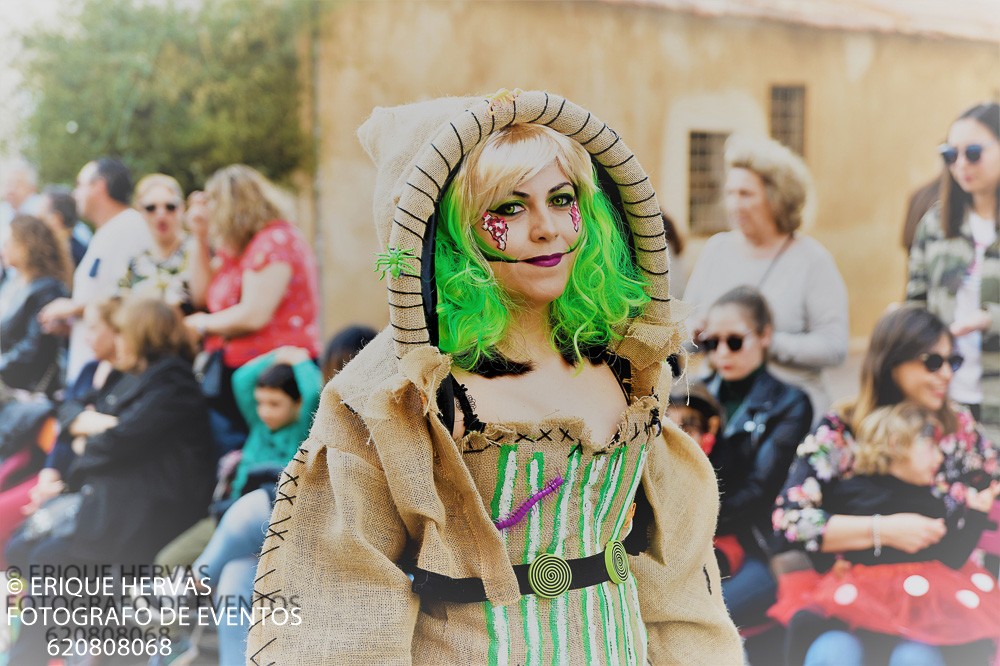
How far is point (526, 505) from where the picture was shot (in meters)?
1.57

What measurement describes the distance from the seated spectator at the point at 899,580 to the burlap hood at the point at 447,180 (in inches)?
82.2

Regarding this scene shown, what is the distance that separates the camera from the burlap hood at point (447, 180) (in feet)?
4.77

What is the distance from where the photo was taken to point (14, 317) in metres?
4.05

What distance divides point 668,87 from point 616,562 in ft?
8.03

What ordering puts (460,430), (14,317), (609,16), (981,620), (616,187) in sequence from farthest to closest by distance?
(14,317) < (609,16) < (981,620) < (616,187) < (460,430)

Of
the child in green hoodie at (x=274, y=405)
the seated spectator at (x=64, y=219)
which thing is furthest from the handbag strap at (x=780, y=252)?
the seated spectator at (x=64, y=219)

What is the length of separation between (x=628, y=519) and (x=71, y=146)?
10.4 feet

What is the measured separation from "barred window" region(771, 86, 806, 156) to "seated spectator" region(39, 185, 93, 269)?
272cm

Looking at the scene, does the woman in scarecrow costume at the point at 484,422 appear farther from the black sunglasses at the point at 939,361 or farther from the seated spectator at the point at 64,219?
the seated spectator at the point at 64,219

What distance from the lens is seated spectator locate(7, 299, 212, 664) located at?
153 inches

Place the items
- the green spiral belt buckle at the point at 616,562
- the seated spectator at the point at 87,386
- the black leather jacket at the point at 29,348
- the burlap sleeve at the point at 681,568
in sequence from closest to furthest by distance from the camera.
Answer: the green spiral belt buckle at the point at 616,562 → the burlap sleeve at the point at 681,568 → the seated spectator at the point at 87,386 → the black leather jacket at the point at 29,348

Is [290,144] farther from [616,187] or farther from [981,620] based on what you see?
[981,620]

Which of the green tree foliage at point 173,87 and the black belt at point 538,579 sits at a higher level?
the green tree foliage at point 173,87

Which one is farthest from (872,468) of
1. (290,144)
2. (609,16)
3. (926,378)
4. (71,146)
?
(71,146)
